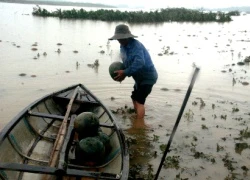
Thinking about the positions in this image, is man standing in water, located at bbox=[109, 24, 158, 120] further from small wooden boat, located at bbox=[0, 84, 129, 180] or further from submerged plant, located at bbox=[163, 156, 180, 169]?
submerged plant, located at bbox=[163, 156, 180, 169]

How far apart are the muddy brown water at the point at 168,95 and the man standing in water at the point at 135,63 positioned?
93cm

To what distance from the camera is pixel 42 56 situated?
45.6 ft

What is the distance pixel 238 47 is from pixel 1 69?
14.0 meters

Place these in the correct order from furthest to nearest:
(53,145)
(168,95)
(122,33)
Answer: (168,95) → (122,33) → (53,145)

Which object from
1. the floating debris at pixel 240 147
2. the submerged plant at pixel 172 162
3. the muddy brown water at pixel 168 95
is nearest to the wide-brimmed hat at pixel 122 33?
the muddy brown water at pixel 168 95

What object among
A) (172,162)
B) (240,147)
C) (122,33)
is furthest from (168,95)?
(172,162)

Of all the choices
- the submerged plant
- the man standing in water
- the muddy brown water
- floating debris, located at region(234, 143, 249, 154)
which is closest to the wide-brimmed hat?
the man standing in water

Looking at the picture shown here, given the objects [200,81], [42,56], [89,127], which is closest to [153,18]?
[42,56]

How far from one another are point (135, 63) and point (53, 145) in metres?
2.23

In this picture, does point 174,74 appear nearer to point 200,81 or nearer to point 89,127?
point 200,81

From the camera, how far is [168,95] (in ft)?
30.7

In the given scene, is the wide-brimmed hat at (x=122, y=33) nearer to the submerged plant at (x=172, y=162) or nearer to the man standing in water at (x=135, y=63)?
the man standing in water at (x=135, y=63)

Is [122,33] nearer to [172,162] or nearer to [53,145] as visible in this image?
[53,145]

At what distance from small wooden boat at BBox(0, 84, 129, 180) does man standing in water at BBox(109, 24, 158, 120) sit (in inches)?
37.8
